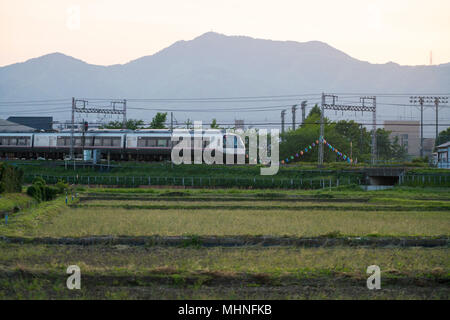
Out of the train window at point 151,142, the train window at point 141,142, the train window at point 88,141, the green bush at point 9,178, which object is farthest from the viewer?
the train window at point 88,141

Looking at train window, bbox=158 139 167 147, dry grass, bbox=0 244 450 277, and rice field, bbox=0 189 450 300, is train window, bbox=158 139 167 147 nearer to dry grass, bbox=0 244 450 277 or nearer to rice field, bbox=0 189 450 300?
rice field, bbox=0 189 450 300

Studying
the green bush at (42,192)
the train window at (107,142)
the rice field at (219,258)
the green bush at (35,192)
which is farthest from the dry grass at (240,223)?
the train window at (107,142)

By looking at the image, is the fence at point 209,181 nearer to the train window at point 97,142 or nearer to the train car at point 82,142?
the train car at point 82,142

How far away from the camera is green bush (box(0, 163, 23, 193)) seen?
2280 centimetres

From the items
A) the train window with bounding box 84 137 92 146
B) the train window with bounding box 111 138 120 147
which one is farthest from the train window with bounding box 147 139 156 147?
the train window with bounding box 84 137 92 146

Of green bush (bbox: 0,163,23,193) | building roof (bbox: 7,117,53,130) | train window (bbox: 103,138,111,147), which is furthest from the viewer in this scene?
building roof (bbox: 7,117,53,130)

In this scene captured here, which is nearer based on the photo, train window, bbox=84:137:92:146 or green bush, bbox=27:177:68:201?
green bush, bbox=27:177:68:201

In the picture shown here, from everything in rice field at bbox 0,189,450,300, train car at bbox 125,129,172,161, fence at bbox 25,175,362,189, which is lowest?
rice field at bbox 0,189,450,300

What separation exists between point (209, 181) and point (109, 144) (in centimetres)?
1291

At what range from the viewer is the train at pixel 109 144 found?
142 ft

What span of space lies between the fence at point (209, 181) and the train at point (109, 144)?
14.5 ft

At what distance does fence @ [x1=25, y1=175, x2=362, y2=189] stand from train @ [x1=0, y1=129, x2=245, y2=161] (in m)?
4.43
